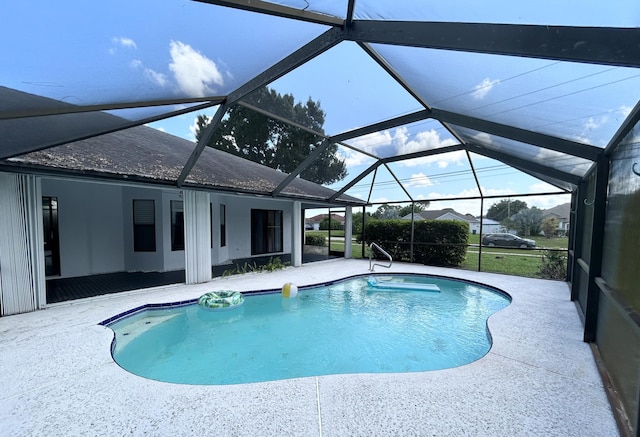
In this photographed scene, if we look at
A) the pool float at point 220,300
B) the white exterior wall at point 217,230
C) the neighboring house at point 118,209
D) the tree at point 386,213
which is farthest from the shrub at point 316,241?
the pool float at point 220,300

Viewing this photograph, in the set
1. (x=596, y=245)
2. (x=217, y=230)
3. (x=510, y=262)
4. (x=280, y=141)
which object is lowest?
(x=510, y=262)

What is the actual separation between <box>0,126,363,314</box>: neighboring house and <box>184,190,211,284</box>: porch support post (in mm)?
27

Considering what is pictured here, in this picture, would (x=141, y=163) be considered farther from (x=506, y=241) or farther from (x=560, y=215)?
(x=560, y=215)

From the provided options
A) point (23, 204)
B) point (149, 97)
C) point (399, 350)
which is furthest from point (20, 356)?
point (399, 350)

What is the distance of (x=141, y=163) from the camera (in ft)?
24.1

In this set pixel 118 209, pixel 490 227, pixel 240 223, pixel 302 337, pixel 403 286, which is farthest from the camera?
pixel 490 227

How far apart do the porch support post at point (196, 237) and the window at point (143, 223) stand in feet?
7.96

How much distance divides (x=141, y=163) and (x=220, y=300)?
13.8 ft

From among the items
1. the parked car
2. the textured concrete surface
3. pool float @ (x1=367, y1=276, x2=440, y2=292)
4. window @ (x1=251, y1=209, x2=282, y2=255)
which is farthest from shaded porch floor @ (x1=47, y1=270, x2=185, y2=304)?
the parked car

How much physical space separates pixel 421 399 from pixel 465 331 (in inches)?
133

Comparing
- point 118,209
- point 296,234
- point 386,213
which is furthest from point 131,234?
point 386,213

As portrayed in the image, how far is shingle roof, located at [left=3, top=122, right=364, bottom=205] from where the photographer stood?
5613 millimetres

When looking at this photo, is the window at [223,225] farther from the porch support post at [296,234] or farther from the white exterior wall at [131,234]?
the porch support post at [296,234]

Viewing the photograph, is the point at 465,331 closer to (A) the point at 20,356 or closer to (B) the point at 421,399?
(B) the point at 421,399
